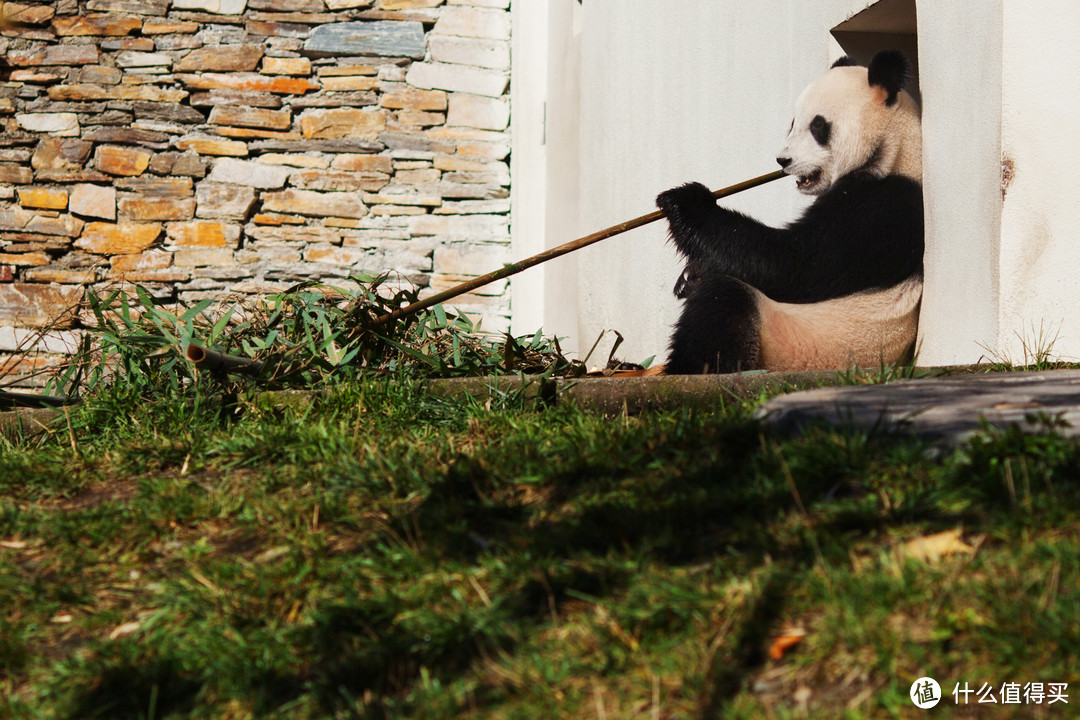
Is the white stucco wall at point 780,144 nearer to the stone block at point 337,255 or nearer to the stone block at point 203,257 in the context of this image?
the stone block at point 337,255

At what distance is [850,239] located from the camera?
3.28 meters

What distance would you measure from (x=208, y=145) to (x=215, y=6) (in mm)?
1039

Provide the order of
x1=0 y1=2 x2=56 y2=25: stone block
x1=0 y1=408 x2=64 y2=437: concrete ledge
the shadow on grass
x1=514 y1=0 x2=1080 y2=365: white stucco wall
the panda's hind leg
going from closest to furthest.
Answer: the shadow on grass → x1=514 y1=0 x2=1080 y2=365: white stucco wall → x1=0 y1=408 x2=64 y2=437: concrete ledge → the panda's hind leg → x1=0 y1=2 x2=56 y2=25: stone block

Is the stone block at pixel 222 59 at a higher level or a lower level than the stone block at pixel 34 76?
higher

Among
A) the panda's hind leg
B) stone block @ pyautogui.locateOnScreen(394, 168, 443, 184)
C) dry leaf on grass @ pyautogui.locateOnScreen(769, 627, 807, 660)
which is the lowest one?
dry leaf on grass @ pyautogui.locateOnScreen(769, 627, 807, 660)

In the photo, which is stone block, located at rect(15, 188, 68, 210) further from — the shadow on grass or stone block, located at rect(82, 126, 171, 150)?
the shadow on grass

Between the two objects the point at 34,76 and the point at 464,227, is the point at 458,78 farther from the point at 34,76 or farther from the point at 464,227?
the point at 34,76

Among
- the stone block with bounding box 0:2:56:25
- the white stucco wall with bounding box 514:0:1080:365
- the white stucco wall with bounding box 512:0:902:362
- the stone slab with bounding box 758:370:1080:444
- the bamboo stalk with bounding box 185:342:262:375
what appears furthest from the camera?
the stone block with bounding box 0:2:56:25

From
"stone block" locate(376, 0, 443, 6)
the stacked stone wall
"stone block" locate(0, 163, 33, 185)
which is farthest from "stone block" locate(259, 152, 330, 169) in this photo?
"stone block" locate(0, 163, 33, 185)

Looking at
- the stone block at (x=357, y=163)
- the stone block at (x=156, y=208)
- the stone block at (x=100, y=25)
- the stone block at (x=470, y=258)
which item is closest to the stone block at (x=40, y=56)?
the stone block at (x=100, y=25)

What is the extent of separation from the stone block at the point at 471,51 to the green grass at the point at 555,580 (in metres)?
5.40

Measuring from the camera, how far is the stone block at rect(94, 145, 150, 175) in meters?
6.99

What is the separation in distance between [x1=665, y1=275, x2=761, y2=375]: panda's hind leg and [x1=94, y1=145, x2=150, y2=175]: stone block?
5.27 metres

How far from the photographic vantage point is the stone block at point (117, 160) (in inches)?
275
